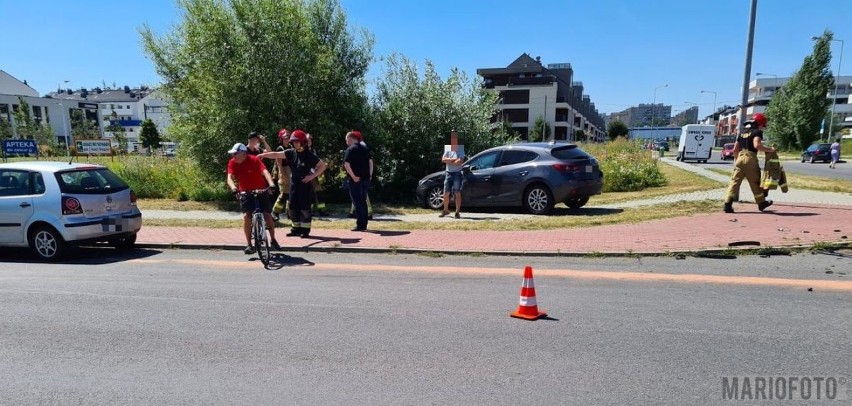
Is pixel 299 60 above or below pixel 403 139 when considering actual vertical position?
above

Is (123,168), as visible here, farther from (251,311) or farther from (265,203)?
(251,311)

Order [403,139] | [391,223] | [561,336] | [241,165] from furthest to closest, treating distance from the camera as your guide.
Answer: [403,139]
[391,223]
[241,165]
[561,336]

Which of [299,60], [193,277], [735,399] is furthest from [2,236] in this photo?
[735,399]

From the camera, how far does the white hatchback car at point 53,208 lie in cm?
758

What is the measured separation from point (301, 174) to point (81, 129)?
3260 inches

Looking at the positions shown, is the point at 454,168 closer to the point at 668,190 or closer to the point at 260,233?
the point at 260,233

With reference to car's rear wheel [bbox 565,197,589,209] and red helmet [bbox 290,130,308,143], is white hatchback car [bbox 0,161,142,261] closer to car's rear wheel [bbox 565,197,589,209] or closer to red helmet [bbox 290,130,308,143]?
red helmet [bbox 290,130,308,143]

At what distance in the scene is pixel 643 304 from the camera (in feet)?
16.2

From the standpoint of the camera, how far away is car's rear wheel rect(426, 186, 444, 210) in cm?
1233

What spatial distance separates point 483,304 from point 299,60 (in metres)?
10.2

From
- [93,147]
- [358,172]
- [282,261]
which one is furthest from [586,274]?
[93,147]

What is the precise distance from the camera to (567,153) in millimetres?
11156

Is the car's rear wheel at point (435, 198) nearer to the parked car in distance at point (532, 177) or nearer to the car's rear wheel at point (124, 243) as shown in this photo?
the parked car in distance at point (532, 177)

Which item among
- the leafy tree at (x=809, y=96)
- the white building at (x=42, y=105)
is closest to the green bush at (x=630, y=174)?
the leafy tree at (x=809, y=96)
